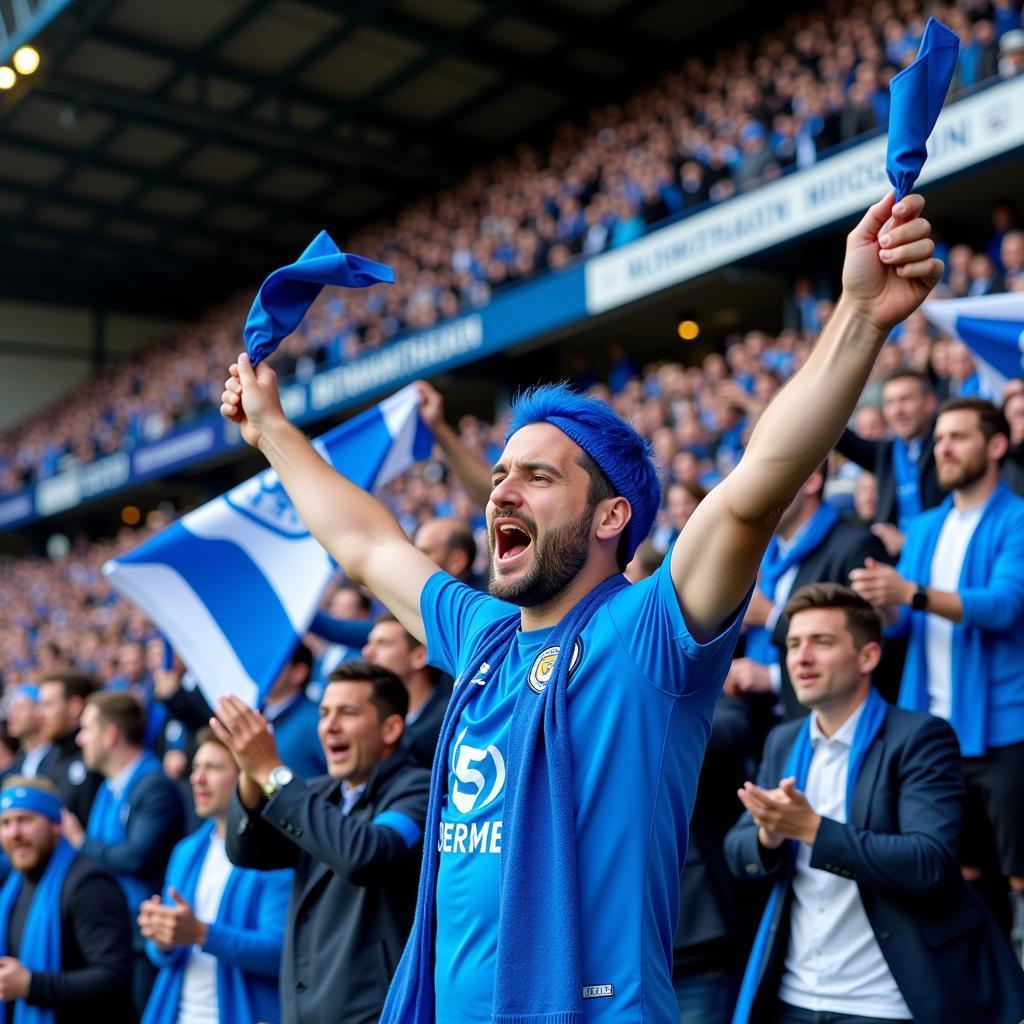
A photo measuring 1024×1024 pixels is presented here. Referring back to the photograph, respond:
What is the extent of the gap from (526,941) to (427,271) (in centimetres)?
1702

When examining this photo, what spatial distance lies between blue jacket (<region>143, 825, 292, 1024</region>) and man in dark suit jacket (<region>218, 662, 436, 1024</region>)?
40cm

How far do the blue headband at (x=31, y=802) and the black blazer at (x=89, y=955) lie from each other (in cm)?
19

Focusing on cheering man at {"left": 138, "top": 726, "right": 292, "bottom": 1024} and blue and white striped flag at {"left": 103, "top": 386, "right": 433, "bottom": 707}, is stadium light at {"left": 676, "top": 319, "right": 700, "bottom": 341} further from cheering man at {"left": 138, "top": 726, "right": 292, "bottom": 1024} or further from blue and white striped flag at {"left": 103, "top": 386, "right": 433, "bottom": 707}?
cheering man at {"left": 138, "top": 726, "right": 292, "bottom": 1024}

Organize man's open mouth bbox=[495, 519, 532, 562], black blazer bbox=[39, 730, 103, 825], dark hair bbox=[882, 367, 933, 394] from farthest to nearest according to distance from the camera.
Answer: black blazer bbox=[39, 730, 103, 825] < dark hair bbox=[882, 367, 933, 394] < man's open mouth bbox=[495, 519, 532, 562]

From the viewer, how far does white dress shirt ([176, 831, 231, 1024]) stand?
12.7 ft

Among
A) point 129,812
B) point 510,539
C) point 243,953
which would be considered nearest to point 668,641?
point 510,539

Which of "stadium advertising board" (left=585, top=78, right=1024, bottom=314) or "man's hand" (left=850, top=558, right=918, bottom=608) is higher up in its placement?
"stadium advertising board" (left=585, top=78, right=1024, bottom=314)

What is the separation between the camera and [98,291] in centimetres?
2841

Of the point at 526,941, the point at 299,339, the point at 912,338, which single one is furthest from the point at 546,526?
the point at 299,339

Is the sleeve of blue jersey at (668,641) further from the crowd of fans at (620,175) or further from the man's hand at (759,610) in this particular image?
the crowd of fans at (620,175)

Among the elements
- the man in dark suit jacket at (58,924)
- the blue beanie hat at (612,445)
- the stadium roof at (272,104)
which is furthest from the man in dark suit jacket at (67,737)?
the stadium roof at (272,104)

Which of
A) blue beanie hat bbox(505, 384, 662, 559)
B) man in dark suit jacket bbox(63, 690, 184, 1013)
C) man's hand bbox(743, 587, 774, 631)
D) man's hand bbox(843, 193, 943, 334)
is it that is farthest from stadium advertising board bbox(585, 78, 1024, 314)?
man's hand bbox(843, 193, 943, 334)

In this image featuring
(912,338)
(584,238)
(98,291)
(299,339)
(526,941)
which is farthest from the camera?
(98,291)

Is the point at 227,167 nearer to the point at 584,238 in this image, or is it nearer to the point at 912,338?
the point at 584,238
